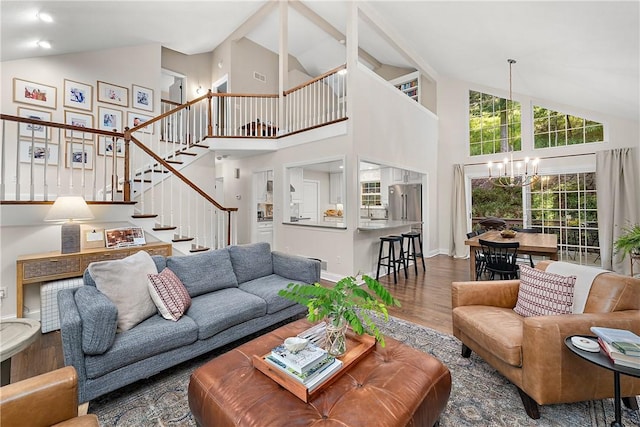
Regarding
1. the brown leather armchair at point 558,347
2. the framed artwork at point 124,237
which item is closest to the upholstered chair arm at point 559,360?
the brown leather armchair at point 558,347

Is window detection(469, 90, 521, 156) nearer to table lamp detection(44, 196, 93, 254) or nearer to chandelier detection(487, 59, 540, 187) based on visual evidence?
chandelier detection(487, 59, 540, 187)

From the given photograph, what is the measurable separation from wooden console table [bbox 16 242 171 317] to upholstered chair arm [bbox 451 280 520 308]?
3760mm

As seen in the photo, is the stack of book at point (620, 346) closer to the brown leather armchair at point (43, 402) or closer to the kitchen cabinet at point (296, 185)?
the brown leather armchair at point (43, 402)

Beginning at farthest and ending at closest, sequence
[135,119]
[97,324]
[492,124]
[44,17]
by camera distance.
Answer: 1. [492,124]
2. [135,119]
3. [44,17]
4. [97,324]

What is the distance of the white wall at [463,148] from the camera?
5.43 meters

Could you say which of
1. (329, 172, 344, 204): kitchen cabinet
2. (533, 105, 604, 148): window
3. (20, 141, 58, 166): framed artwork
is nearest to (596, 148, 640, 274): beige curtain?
(533, 105, 604, 148): window

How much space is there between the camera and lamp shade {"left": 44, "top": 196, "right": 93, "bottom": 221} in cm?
279

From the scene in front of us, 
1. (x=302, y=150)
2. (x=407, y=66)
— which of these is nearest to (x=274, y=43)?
(x=407, y=66)

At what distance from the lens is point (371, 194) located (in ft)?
26.0

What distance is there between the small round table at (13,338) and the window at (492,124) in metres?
7.86

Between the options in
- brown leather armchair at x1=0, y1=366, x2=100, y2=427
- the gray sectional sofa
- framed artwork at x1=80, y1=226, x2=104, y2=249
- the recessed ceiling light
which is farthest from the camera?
the recessed ceiling light

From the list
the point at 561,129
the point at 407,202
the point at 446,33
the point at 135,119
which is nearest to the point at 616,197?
the point at 561,129

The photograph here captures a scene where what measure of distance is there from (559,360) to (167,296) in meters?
2.67

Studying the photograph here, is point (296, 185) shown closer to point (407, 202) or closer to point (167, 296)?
point (407, 202)
